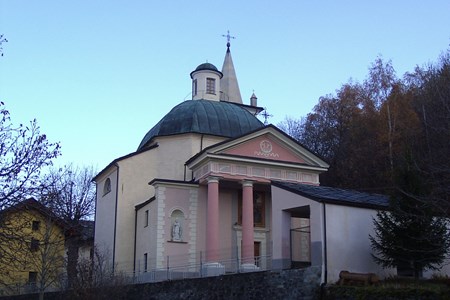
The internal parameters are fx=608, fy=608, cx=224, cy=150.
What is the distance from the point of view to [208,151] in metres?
30.3

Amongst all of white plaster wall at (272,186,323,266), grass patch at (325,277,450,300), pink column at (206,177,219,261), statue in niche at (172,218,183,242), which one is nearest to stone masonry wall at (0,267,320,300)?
grass patch at (325,277,450,300)

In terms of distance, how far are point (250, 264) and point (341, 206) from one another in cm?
862

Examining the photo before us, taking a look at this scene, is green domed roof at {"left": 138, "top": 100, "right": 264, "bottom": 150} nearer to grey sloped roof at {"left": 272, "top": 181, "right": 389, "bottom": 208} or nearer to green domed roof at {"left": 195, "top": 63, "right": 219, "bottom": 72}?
green domed roof at {"left": 195, "top": 63, "right": 219, "bottom": 72}

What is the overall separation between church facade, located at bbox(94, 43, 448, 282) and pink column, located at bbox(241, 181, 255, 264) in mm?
49

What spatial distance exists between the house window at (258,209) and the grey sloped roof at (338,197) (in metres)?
10.2

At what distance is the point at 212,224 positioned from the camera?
29.8m

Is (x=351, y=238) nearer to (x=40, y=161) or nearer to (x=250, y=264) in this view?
(x=250, y=264)

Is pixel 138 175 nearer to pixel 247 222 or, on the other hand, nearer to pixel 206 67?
pixel 247 222

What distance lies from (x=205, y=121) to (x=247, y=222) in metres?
8.23

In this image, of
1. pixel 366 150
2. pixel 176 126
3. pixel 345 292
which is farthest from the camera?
pixel 366 150

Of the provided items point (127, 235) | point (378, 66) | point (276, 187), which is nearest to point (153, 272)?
point (127, 235)

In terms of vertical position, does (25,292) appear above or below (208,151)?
below

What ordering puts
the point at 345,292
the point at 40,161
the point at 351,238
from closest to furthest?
the point at 40,161 → the point at 345,292 → the point at 351,238

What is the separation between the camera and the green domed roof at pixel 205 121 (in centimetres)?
3575
